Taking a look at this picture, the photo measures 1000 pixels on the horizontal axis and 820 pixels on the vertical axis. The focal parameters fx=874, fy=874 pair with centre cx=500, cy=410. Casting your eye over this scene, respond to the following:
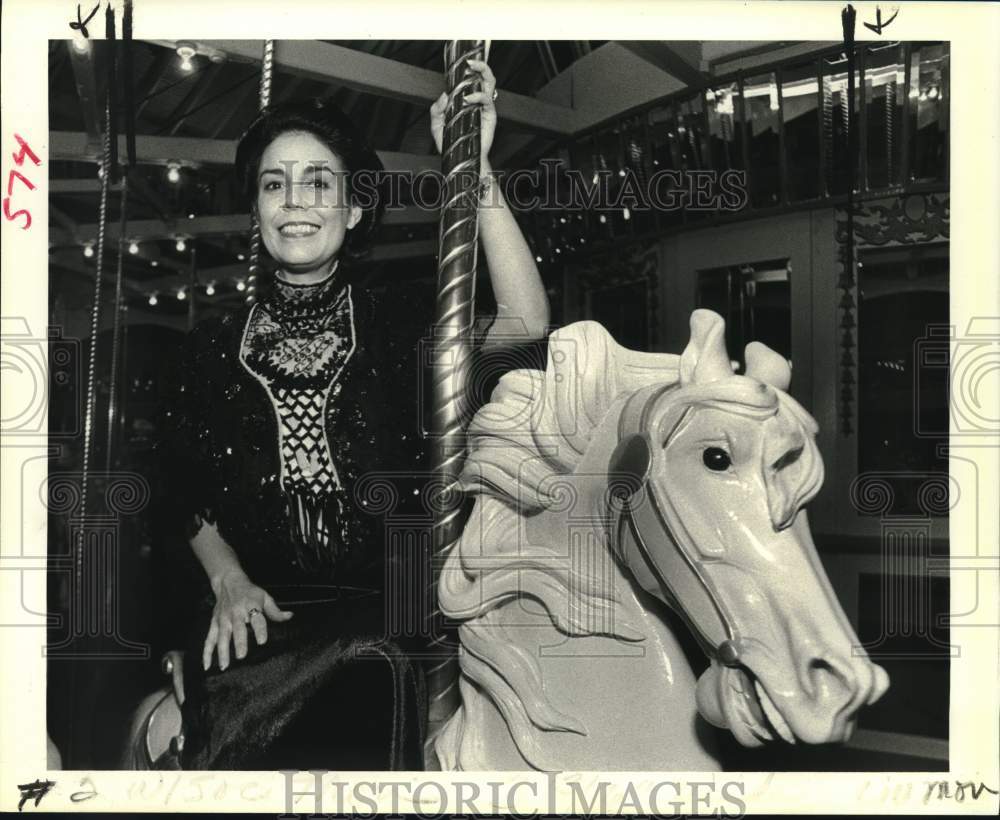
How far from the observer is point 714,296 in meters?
1.00

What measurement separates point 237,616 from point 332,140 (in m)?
0.54

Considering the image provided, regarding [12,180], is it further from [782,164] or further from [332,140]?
[782,164]

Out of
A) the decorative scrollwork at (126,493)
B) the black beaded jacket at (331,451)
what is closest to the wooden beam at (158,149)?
the black beaded jacket at (331,451)

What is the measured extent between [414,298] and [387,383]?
0.10 metres

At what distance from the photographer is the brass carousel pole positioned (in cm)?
95

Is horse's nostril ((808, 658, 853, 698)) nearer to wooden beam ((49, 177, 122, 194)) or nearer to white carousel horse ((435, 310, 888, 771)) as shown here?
white carousel horse ((435, 310, 888, 771))

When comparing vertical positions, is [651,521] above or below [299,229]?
below

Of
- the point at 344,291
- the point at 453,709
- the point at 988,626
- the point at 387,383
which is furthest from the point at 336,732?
the point at 988,626

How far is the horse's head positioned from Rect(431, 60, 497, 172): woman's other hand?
357 mm

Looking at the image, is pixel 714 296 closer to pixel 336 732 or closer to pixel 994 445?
pixel 994 445

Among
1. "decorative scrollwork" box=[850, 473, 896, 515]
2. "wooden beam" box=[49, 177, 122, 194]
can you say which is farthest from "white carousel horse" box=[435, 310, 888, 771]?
"wooden beam" box=[49, 177, 122, 194]

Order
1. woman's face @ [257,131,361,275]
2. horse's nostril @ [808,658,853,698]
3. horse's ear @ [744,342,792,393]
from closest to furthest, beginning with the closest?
horse's nostril @ [808,658,853,698]
horse's ear @ [744,342,792,393]
woman's face @ [257,131,361,275]

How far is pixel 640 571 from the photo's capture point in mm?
854

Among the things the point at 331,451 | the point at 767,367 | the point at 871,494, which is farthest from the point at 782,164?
the point at 331,451
